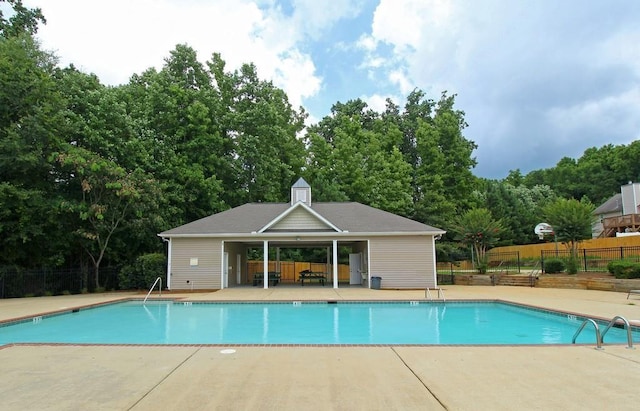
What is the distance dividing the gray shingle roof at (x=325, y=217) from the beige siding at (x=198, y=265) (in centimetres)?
62

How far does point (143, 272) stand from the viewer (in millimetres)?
20875

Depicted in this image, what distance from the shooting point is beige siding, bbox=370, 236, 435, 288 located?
20359 mm

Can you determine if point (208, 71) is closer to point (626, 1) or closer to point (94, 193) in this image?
point (94, 193)

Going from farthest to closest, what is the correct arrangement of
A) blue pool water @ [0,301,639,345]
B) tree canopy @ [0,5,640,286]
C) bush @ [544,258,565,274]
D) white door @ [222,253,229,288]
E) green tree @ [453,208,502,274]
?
green tree @ [453,208,502,274] → bush @ [544,258,565,274] → white door @ [222,253,229,288] → tree canopy @ [0,5,640,286] → blue pool water @ [0,301,639,345]

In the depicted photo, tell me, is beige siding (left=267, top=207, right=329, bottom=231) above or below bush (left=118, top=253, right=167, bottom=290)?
above

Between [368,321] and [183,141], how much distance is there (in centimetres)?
1994

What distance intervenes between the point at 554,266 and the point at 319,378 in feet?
69.7

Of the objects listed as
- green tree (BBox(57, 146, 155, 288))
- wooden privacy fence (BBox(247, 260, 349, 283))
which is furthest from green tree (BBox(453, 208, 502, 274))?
green tree (BBox(57, 146, 155, 288))

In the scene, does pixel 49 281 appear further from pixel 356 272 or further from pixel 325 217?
pixel 356 272

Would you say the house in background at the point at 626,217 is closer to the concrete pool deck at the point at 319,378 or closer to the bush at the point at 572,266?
the bush at the point at 572,266

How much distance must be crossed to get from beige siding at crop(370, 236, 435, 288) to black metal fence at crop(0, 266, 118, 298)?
13523mm

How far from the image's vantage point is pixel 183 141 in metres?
27.5

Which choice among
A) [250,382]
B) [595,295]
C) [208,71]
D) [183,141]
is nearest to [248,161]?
[183,141]

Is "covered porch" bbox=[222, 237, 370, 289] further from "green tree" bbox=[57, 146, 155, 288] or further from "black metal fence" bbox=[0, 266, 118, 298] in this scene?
"black metal fence" bbox=[0, 266, 118, 298]
